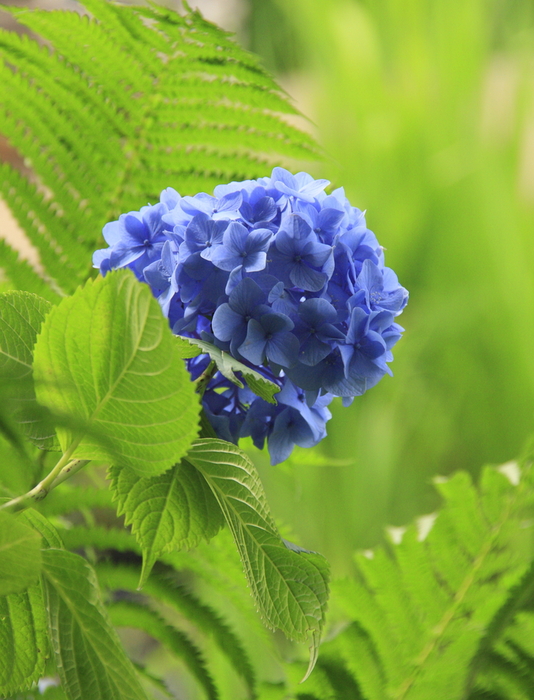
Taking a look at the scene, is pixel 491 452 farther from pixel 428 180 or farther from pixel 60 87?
pixel 60 87

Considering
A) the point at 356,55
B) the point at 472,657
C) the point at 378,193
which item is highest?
the point at 356,55

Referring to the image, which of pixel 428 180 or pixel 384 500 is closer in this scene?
pixel 384 500

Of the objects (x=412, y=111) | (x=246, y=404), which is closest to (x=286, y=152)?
(x=246, y=404)

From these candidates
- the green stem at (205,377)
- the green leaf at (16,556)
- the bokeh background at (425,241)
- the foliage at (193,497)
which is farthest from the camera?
the bokeh background at (425,241)

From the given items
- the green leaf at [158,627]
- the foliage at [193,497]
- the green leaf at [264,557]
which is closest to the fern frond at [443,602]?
the foliage at [193,497]

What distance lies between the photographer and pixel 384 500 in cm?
171

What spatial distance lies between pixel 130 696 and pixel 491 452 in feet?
5.63

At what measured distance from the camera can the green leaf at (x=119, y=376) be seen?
0.23m

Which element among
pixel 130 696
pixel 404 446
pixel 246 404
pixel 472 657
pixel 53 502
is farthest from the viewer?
pixel 404 446

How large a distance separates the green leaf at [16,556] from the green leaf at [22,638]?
9 centimetres

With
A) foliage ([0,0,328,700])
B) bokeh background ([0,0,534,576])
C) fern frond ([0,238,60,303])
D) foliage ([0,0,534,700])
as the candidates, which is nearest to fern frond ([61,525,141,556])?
foliage ([0,0,534,700])

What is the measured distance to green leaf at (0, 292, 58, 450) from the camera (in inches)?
11.1

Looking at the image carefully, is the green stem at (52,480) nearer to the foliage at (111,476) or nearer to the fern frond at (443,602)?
the foliage at (111,476)

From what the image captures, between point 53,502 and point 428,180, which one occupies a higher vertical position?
point 428,180
